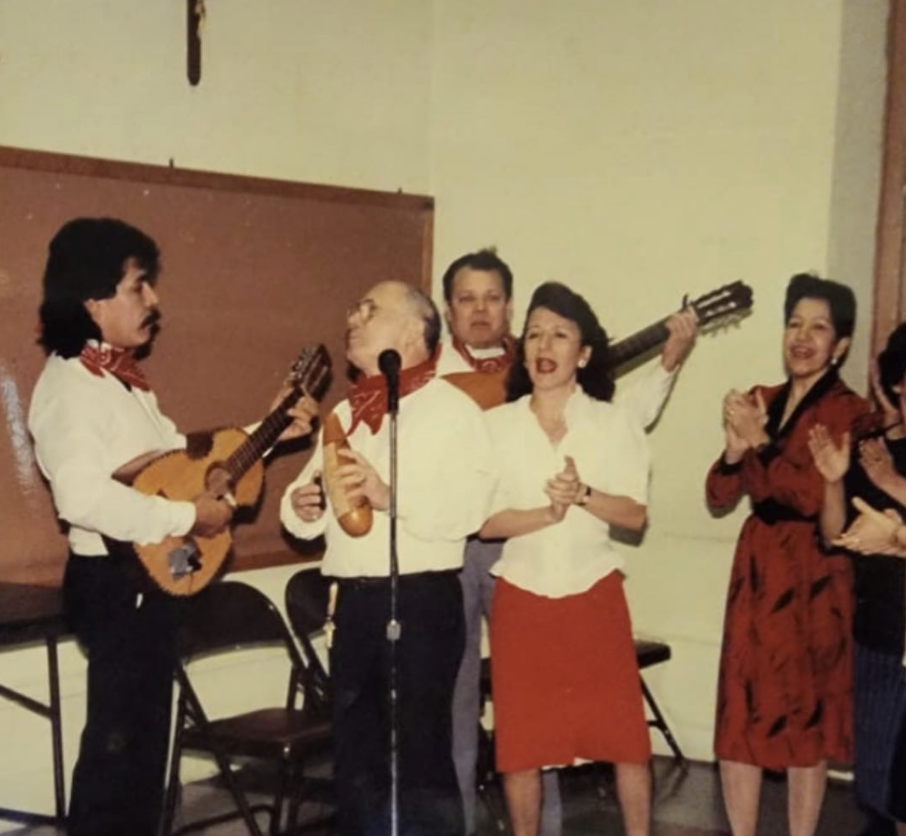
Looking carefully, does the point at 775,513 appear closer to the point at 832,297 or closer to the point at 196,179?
the point at 832,297

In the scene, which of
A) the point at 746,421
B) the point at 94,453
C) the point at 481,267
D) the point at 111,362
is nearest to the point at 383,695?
the point at 94,453

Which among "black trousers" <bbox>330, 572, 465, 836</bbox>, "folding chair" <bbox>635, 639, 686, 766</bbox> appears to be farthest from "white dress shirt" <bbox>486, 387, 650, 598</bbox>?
"folding chair" <bbox>635, 639, 686, 766</bbox>

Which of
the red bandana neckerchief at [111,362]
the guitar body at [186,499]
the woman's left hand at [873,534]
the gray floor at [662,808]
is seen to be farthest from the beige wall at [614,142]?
the woman's left hand at [873,534]

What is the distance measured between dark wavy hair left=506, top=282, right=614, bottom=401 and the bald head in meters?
0.48

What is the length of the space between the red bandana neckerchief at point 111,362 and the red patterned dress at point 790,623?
5.53 ft

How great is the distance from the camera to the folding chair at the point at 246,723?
425cm

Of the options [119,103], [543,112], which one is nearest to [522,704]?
[119,103]

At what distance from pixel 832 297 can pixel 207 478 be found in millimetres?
1783

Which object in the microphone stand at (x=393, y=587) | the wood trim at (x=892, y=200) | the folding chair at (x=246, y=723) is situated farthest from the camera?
the wood trim at (x=892, y=200)

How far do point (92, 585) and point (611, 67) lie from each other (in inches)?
109

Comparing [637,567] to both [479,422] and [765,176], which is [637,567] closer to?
[765,176]

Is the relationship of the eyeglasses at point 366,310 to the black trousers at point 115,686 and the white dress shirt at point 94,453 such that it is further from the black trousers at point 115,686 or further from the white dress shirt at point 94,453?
the black trousers at point 115,686

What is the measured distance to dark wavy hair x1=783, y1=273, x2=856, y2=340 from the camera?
4.46 m

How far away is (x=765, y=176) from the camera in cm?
530
